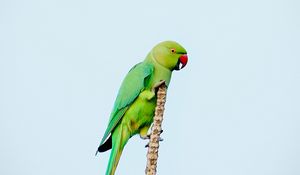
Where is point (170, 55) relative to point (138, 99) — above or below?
above

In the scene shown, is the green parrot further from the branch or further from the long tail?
the branch

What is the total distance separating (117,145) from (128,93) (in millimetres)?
566

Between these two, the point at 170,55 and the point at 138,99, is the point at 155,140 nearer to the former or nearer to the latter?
the point at 138,99

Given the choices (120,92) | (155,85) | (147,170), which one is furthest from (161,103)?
(120,92)

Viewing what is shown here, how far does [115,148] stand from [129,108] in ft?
1.54

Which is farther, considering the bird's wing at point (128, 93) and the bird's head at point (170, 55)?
the bird's head at point (170, 55)

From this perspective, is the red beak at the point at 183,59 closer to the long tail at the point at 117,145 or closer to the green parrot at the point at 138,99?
the green parrot at the point at 138,99

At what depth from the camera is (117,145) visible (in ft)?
14.4

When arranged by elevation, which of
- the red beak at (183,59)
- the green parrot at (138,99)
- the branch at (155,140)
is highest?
the red beak at (183,59)

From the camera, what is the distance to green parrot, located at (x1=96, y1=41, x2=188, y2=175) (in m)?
4.52

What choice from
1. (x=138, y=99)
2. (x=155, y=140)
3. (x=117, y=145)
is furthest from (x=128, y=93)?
(x=155, y=140)

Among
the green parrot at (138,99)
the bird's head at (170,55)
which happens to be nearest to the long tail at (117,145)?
the green parrot at (138,99)

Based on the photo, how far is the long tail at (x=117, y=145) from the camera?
4.15 m

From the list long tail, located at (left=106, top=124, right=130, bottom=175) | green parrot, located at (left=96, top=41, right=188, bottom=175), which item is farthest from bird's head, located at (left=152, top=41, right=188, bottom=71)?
long tail, located at (left=106, top=124, right=130, bottom=175)
